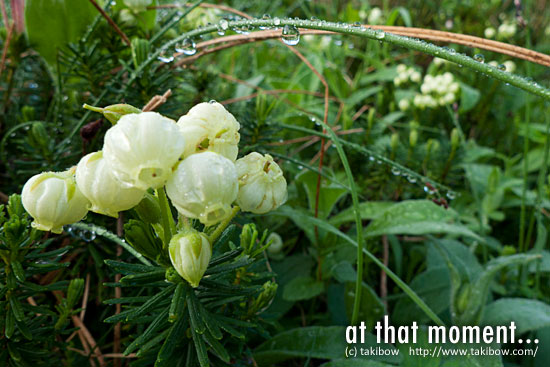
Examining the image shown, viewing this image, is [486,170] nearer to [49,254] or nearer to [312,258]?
[312,258]

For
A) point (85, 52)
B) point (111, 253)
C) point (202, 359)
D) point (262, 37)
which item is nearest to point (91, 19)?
point (85, 52)

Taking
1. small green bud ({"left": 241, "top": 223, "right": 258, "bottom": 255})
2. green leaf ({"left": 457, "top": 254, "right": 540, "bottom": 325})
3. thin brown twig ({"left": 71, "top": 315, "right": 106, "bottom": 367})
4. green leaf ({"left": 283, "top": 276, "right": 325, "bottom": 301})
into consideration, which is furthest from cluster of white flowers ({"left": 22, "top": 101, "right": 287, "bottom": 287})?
green leaf ({"left": 457, "top": 254, "right": 540, "bottom": 325})

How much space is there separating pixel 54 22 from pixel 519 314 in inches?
41.4

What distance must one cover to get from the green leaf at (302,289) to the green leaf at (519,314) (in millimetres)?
307

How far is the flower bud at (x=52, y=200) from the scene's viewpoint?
424 mm

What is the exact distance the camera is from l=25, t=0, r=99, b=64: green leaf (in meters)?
0.93

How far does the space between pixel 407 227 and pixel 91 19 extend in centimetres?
76

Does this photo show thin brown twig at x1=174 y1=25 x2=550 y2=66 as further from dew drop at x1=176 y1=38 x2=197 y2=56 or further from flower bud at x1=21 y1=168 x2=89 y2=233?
flower bud at x1=21 y1=168 x2=89 y2=233

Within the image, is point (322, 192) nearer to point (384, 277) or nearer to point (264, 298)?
point (384, 277)

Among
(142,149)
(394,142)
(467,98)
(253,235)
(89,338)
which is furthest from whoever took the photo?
(467,98)

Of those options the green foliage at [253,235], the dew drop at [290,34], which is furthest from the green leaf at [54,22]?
the dew drop at [290,34]

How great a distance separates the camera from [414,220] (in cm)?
89

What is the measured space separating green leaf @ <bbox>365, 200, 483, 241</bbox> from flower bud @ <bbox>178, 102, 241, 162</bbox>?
0.52 meters

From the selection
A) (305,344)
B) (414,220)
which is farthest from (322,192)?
(305,344)
